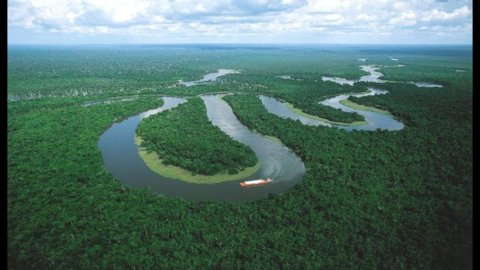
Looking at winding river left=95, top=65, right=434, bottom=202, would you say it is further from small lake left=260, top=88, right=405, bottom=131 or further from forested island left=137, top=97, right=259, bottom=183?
forested island left=137, top=97, right=259, bottom=183

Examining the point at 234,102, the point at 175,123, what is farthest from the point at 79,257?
the point at 234,102

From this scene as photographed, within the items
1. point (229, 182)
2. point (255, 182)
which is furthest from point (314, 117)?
point (229, 182)

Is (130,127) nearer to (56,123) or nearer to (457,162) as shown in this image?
(56,123)

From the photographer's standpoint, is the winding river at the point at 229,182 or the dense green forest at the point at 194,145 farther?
the dense green forest at the point at 194,145

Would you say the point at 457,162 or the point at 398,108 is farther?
the point at 398,108

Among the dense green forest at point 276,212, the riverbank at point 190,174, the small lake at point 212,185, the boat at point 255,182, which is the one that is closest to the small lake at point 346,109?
the dense green forest at point 276,212

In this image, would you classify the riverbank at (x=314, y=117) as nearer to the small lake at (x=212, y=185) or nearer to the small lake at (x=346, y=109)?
the small lake at (x=346, y=109)
